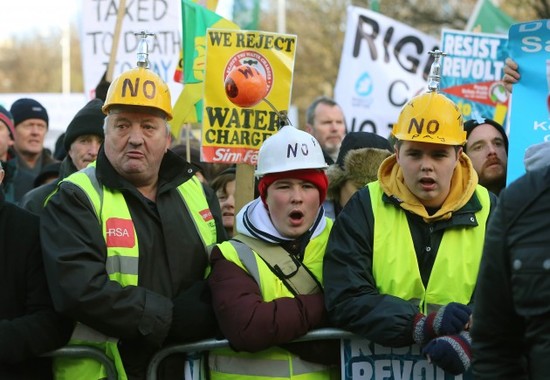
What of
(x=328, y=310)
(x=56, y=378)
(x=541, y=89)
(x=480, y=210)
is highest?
(x=541, y=89)

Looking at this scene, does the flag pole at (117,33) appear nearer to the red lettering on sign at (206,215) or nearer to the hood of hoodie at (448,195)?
the red lettering on sign at (206,215)

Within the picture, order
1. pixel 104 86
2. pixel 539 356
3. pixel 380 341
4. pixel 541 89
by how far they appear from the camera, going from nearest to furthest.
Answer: pixel 539 356 < pixel 380 341 < pixel 541 89 < pixel 104 86

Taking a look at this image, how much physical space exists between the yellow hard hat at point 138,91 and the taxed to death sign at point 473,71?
5.44 metres

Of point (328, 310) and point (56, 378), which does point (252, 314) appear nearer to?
point (328, 310)

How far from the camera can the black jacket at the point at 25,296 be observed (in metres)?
5.11

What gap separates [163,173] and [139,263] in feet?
1.70

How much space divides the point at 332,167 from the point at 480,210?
5.84 feet

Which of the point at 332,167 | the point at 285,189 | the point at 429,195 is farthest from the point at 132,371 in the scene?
the point at 332,167

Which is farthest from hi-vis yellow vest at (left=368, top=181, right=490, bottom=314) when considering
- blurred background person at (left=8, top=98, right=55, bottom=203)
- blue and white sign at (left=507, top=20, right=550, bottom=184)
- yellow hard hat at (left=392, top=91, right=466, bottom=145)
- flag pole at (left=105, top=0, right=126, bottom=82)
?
blurred background person at (left=8, top=98, right=55, bottom=203)

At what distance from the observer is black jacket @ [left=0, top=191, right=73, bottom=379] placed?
5.11 meters

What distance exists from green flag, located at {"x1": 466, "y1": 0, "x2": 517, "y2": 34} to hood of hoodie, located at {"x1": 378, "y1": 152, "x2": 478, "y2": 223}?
8.10 meters

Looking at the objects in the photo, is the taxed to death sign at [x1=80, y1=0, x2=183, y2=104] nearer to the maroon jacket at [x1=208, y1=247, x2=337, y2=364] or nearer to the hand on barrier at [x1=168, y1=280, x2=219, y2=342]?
the hand on barrier at [x1=168, y1=280, x2=219, y2=342]

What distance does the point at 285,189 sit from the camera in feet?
17.5

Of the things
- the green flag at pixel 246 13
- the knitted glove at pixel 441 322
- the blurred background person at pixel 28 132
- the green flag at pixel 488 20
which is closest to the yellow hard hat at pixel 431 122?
the knitted glove at pixel 441 322
